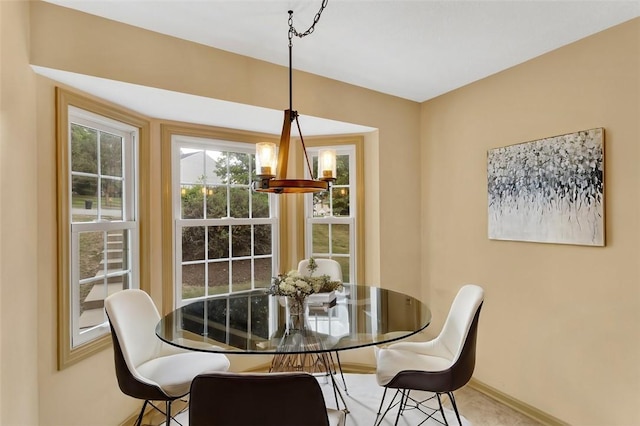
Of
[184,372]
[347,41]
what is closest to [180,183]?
[184,372]

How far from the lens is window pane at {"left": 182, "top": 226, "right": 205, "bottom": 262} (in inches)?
114

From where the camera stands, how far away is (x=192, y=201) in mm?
2943

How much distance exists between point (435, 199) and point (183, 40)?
2.48 m

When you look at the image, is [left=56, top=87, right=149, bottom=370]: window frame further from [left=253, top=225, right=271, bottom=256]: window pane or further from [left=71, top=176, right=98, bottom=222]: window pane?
[left=253, top=225, right=271, bottom=256]: window pane

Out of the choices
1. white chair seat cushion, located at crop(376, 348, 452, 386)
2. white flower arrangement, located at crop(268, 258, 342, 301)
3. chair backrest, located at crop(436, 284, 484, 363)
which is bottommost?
white chair seat cushion, located at crop(376, 348, 452, 386)

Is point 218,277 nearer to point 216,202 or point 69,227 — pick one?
point 216,202

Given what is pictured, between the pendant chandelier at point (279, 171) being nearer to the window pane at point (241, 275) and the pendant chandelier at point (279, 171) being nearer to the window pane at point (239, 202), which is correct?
the window pane at point (239, 202)

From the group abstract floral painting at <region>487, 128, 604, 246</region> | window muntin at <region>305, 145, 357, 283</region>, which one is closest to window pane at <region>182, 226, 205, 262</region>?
window muntin at <region>305, 145, 357, 283</region>

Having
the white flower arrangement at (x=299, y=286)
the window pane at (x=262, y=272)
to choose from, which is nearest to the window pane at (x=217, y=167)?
the window pane at (x=262, y=272)

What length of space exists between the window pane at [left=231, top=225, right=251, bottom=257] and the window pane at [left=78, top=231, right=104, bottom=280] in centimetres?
107

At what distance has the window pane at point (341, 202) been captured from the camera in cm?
342

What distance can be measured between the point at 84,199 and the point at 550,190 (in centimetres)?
315

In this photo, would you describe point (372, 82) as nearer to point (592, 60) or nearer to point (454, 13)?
point (454, 13)

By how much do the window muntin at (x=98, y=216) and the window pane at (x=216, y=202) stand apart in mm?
622
